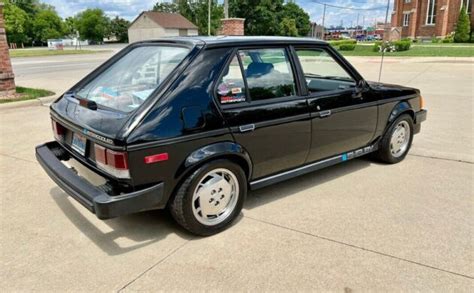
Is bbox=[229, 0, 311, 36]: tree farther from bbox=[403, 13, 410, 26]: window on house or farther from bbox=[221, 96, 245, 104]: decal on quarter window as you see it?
bbox=[221, 96, 245, 104]: decal on quarter window

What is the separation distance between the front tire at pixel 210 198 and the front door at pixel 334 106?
1.01 m

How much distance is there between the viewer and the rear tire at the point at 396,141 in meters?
4.81

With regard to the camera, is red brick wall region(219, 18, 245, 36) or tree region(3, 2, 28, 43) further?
tree region(3, 2, 28, 43)

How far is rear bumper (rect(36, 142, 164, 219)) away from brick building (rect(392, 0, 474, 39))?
45.3 m

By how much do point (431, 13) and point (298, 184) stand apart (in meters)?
49.3

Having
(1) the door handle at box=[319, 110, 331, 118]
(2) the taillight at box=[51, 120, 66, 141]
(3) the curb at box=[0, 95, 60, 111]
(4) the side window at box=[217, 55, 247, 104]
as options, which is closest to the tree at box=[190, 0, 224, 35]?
(3) the curb at box=[0, 95, 60, 111]

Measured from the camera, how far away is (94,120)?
3.00 m

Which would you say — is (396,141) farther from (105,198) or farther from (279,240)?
(105,198)

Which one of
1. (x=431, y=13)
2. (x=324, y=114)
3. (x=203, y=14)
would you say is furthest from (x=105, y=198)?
(x=203, y=14)

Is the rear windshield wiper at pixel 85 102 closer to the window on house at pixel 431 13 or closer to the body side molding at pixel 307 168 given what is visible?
the body side molding at pixel 307 168

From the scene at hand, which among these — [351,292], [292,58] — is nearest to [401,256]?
[351,292]

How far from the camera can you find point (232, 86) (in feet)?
10.8

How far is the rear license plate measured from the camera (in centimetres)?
318

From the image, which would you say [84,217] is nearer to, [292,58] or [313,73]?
[292,58]
